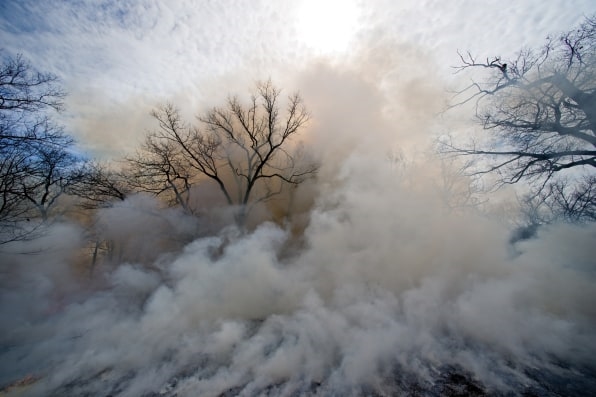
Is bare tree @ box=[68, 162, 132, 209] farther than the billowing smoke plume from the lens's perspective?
Yes

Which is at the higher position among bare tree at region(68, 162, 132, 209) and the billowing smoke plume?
bare tree at region(68, 162, 132, 209)

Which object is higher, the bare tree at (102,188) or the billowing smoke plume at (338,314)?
the bare tree at (102,188)

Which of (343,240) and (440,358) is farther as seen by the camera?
(343,240)

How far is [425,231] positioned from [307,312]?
13.7 feet

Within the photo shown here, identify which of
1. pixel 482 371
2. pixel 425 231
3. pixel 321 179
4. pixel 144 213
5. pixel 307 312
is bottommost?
pixel 482 371

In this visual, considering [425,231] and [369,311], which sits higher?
[425,231]

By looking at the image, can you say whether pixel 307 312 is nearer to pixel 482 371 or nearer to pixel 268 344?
pixel 268 344

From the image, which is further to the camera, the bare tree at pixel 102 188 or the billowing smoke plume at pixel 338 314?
the bare tree at pixel 102 188

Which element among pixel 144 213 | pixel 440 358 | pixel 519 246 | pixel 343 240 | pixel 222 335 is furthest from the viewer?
pixel 144 213

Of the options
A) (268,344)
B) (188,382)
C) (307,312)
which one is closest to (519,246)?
(307,312)

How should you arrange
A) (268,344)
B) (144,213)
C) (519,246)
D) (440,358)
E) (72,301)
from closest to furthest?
1. (440,358)
2. (268,344)
3. (519,246)
4. (72,301)
5. (144,213)

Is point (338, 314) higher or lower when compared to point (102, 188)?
lower

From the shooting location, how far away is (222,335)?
4.59 metres

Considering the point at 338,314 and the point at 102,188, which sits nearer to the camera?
the point at 338,314
